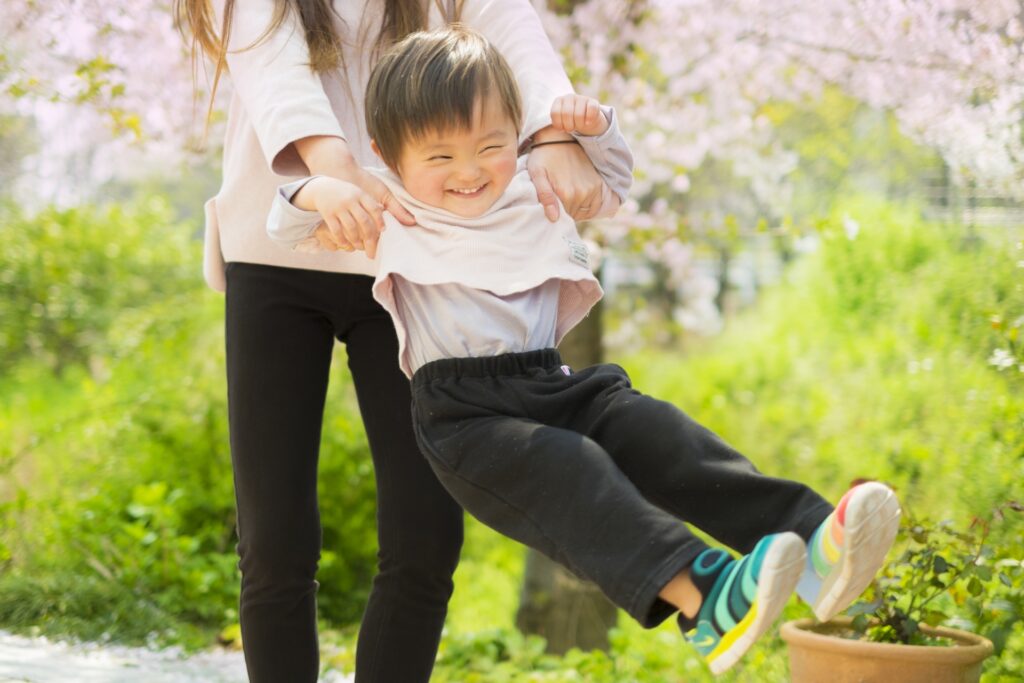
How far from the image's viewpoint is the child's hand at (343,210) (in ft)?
5.33

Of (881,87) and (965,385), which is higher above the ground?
(881,87)

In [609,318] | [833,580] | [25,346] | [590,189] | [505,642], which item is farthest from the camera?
[609,318]

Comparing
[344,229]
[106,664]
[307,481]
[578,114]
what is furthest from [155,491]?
[578,114]

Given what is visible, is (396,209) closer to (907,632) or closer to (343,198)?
(343,198)

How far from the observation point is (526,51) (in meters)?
1.90

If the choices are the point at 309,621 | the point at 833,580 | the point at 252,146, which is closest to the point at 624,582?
the point at 833,580

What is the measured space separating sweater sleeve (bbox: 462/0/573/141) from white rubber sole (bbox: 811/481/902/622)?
2.62 feet

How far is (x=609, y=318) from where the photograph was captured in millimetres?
9680

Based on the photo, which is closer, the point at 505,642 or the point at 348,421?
the point at 505,642

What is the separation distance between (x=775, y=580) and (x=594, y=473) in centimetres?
29

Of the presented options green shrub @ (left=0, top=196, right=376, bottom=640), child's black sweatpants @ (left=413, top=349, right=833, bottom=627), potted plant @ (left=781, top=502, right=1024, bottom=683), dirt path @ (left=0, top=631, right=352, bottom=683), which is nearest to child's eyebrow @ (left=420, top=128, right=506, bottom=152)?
child's black sweatpants @ (left=413, top=349, right=833, bottom=627)

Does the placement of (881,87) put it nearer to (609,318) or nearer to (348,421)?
(348,421)

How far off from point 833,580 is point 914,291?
3.89 meters

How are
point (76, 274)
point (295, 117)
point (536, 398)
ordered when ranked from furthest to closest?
point (76, 274) → point (295, 117) → point (536, 398)
